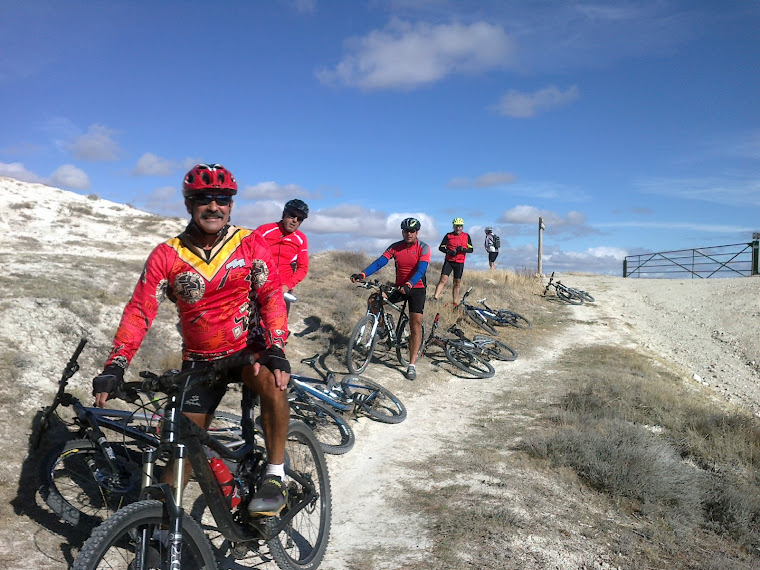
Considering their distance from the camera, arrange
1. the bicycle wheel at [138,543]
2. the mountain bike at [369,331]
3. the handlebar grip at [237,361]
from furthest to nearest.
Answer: the mountain bike at [369,331] → the handlebar grip at [237,361] → the bicycle wheel at [138,543]

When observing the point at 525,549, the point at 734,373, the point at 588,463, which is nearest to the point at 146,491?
the point at 525,549

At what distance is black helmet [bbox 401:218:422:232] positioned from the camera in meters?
8.82

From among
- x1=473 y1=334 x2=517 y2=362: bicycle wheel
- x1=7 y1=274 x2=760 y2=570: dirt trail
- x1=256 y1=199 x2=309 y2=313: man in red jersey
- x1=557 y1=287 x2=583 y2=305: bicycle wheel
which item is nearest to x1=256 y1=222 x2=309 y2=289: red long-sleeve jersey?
x1=256 y1=199 x2=309 y2=313: man in red jersey

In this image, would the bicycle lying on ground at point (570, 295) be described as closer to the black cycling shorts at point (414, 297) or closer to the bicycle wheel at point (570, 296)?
the bicycle wheel at point (570, 296)

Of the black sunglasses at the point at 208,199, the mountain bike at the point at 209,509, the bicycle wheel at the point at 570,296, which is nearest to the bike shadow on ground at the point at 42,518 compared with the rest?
the mountain bike at the point at 209,509

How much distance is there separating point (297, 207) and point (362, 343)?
256 cm

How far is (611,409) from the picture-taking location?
23.9 feet

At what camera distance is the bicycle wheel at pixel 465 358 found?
1005 cm

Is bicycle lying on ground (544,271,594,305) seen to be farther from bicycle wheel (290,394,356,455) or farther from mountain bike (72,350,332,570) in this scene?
mountain bike (72,350,332,570)

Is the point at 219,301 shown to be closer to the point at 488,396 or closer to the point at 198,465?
the point at 198,465

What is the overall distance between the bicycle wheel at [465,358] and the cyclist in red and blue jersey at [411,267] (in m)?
1.23

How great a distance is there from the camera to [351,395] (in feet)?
22.7

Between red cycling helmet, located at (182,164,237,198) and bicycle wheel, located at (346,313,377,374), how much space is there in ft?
18.7

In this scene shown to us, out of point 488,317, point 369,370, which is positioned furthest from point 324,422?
point 488,317
